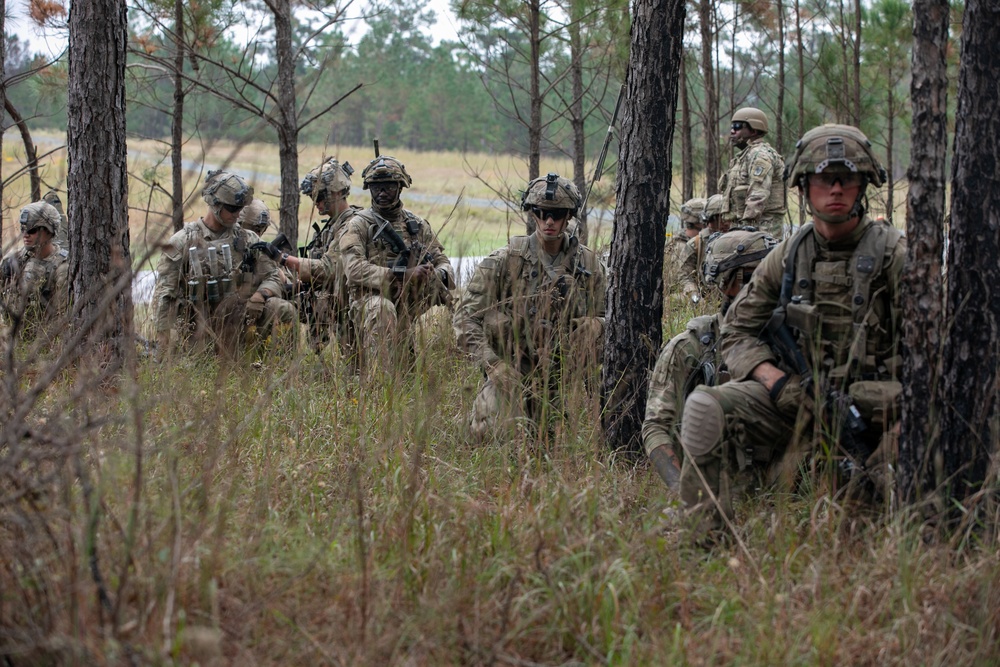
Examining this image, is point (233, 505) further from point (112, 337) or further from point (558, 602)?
point (112, 337)

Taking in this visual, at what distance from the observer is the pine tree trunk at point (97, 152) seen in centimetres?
534

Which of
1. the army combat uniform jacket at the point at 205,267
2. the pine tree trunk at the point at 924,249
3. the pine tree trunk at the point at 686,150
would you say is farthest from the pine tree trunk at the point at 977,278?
the pine tree trunk at the point at 686,150

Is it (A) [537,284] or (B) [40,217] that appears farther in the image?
(B) [40,217]

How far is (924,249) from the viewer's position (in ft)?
10.4

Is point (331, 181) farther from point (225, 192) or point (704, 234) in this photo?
point (704, 234)

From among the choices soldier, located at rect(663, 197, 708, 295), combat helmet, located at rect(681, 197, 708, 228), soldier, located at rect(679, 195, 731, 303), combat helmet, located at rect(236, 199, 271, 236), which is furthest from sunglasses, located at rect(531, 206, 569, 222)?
combat helmet, located at rect(681, 197, 708, 228)

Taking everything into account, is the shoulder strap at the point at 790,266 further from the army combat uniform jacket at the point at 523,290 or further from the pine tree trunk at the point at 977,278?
the army combat uniform jacket at the point at 523,290

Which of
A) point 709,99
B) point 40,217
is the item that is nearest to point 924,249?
point 40,217

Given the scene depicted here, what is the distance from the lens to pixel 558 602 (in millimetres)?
2877

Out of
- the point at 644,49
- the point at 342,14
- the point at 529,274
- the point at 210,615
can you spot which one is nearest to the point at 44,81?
the point at 342,14

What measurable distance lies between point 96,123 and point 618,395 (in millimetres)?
3079

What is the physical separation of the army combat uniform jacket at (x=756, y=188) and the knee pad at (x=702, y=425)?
5.09 metres

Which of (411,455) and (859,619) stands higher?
(411,455)

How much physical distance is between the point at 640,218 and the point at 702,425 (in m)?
1.25
